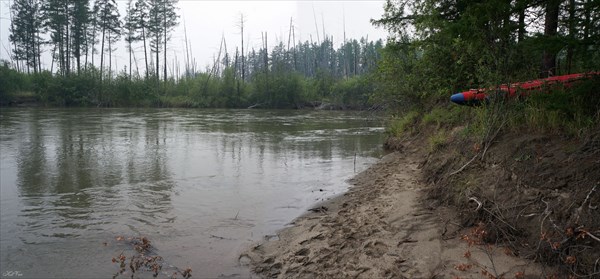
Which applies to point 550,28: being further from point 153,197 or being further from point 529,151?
point 153,197

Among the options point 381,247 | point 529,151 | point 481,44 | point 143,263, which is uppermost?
point 481,44

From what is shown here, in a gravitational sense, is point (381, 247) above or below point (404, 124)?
below

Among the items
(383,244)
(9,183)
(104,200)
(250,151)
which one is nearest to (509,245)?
(383,244)

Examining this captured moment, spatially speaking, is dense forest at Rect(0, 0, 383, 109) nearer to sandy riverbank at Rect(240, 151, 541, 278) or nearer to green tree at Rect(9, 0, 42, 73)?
green tree at Rect(9, 0, 42, 73)

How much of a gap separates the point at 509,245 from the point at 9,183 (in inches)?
360

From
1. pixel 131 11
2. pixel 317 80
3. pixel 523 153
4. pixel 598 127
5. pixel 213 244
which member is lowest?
pixel 213 244

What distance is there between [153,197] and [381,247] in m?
4.73

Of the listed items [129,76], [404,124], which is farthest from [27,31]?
[404,124]

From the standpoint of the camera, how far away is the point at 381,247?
14.1ft

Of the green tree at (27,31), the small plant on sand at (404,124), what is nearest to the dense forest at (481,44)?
the small plant on sand at (404,124)

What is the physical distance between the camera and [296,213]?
644 cm

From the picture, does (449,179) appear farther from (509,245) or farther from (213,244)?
(213,244)

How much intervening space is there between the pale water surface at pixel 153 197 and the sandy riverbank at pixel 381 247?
0.49 meters

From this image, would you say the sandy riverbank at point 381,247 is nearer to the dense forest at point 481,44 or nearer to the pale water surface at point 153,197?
the pale water surface at point 153,197
